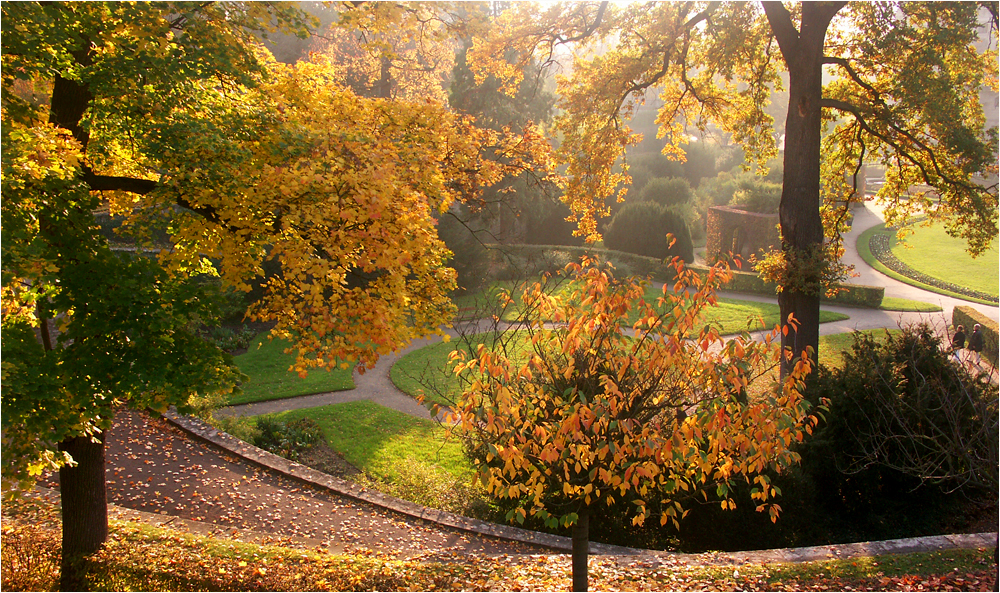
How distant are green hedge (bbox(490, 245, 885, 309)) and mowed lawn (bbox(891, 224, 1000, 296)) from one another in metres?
3.03

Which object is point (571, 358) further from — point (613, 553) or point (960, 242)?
point (960, 242)

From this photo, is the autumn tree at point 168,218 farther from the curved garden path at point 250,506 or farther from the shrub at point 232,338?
the shrub at point 232,338

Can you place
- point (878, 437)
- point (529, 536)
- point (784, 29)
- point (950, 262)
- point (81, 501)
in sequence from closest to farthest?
1. point (81, 501)
2. point (529, 536)
3. point (878, 437)
4. point (784, 29)
5. point (950, 262)

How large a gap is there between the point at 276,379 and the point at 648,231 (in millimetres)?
19258

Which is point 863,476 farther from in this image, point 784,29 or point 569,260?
point 569,260

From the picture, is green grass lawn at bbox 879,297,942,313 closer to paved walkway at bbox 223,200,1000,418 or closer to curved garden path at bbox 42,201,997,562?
paved walkway at bbox 223,200,1000,418

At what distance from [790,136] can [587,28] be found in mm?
4485

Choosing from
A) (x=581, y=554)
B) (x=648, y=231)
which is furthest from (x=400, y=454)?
(x=648, y=231)

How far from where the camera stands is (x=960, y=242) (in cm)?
3541

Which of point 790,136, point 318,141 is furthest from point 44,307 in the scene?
point 790,136

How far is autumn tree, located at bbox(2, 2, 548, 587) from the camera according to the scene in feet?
16.1

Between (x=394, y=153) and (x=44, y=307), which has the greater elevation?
(x=394, y=153)

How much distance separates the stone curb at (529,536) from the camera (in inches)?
289

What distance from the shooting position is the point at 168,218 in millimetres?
5559
